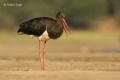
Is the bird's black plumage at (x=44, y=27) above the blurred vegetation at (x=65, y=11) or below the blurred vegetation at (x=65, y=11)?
below

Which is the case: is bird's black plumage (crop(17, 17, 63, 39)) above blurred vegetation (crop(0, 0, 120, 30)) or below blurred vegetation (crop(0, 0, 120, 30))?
below

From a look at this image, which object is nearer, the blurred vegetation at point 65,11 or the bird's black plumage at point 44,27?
the bird's black plumage at point 44,27

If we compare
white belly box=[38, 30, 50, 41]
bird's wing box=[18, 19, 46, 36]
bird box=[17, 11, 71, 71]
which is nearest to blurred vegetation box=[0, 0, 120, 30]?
bird's wing box=[18, 19, 46, 36]

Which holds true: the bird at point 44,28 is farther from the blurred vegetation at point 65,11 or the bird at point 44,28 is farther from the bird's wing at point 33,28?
the blurred vegetation at point 65,11

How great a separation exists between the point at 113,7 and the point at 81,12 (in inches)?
169

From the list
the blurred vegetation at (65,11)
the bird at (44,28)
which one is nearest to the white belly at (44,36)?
the bird at (44,28)

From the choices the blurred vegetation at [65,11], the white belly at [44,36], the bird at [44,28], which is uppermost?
the blurred vegetation at [65,11]

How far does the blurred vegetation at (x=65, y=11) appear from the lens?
173ft

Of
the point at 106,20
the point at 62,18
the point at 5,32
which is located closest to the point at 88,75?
the point at 62,18

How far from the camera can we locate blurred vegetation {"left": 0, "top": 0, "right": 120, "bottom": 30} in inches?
2080

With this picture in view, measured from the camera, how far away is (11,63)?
16359mm

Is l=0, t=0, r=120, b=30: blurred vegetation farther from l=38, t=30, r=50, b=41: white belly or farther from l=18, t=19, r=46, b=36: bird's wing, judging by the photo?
l=38, t=30, r=50, b=41: white belly

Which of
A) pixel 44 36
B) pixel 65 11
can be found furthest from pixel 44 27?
pixel 65 11

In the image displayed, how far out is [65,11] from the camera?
55.8 meters
